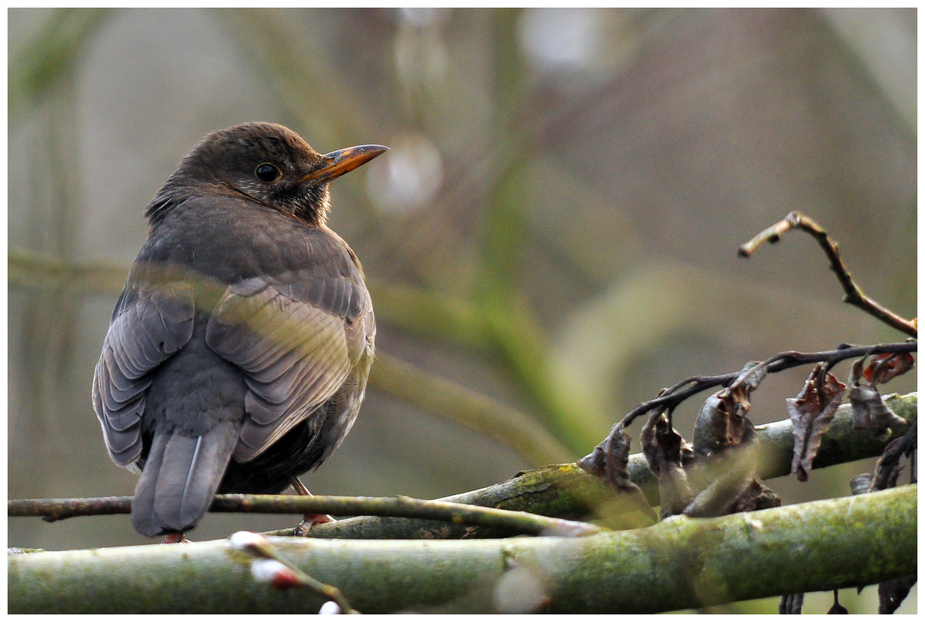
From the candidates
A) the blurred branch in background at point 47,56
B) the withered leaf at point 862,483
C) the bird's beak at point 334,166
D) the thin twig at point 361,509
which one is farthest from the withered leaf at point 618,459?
the blurred branch in background at point 47,56

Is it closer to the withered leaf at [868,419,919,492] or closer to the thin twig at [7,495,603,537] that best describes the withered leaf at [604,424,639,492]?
the thin twig at [7,495,603,537]

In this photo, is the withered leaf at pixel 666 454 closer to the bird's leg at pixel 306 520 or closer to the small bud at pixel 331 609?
the small bud at pixel 331 609

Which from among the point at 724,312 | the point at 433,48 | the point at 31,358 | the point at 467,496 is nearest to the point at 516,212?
the point at 433,48

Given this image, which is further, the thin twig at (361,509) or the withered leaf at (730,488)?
the withered leaf at (730,488)

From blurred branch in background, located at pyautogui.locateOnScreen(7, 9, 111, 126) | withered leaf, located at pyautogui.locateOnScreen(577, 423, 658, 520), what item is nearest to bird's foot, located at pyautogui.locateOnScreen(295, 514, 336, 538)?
withered leaf, located at pyautogui.locateOnScreen(577, 423, 658, 520)

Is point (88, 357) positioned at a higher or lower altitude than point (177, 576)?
lower

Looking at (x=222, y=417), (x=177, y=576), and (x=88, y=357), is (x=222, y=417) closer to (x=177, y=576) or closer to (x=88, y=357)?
(x=177, y=576)

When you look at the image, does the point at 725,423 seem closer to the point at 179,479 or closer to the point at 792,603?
the point at 792,603
